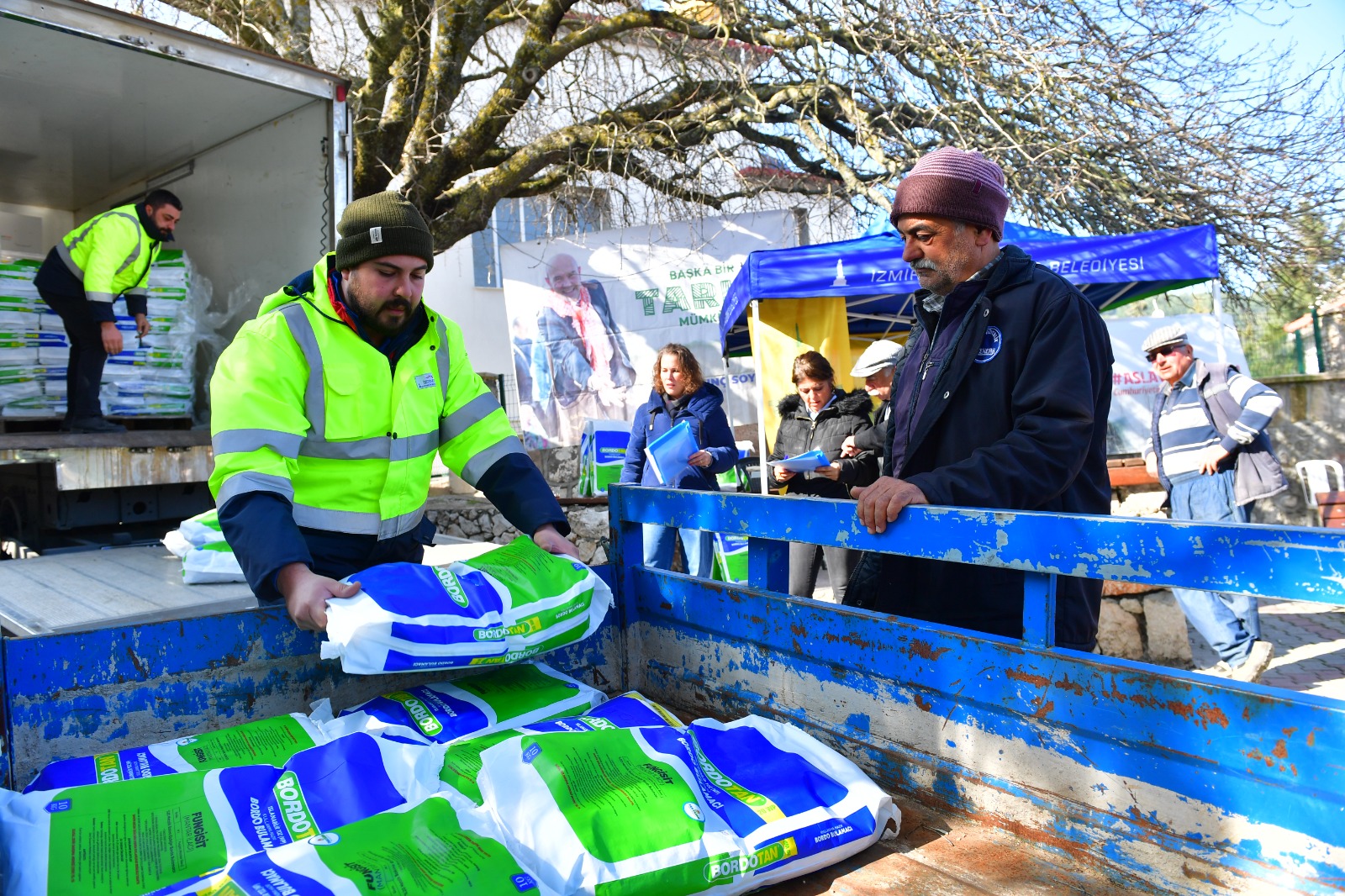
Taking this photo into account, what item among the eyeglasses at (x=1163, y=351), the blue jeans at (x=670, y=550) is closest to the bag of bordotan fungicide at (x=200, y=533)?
the blue jeans at (x=670, y=550)

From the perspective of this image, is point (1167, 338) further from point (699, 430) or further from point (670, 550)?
point (670, 550)

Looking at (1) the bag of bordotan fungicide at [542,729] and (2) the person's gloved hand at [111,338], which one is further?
(2) the person's gloved hand at [111,338]

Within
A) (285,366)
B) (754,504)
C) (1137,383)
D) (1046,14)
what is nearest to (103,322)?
(285,366)

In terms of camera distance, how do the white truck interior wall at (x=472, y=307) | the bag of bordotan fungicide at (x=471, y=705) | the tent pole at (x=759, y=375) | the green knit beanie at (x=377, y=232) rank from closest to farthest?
the bag of bordotan fungicide at (x=471, y=705) → the green knit beanie at (x=377, y=232) → the tent pole at (x=759, y=375) → the white truck interior wall at (x=472, y=307)

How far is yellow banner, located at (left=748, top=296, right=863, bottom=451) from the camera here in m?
7.09

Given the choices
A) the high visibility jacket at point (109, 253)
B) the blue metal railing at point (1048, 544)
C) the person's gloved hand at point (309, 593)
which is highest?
the high visibility jacket at point (109, 253)

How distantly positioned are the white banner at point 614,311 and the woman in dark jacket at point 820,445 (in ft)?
16.5

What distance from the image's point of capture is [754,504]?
2111 millimetres

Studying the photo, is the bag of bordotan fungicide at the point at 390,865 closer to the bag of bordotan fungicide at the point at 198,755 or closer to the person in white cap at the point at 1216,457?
the bag of bordotan fungicide at the point at 198,755

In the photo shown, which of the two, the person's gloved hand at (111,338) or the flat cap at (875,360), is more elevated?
the person's gloved hand at (111,338)

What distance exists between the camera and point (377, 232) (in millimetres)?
2273

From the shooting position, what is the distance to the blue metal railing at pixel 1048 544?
1.24m

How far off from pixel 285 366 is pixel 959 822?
1.72 m

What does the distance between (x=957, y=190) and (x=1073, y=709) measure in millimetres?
1121
